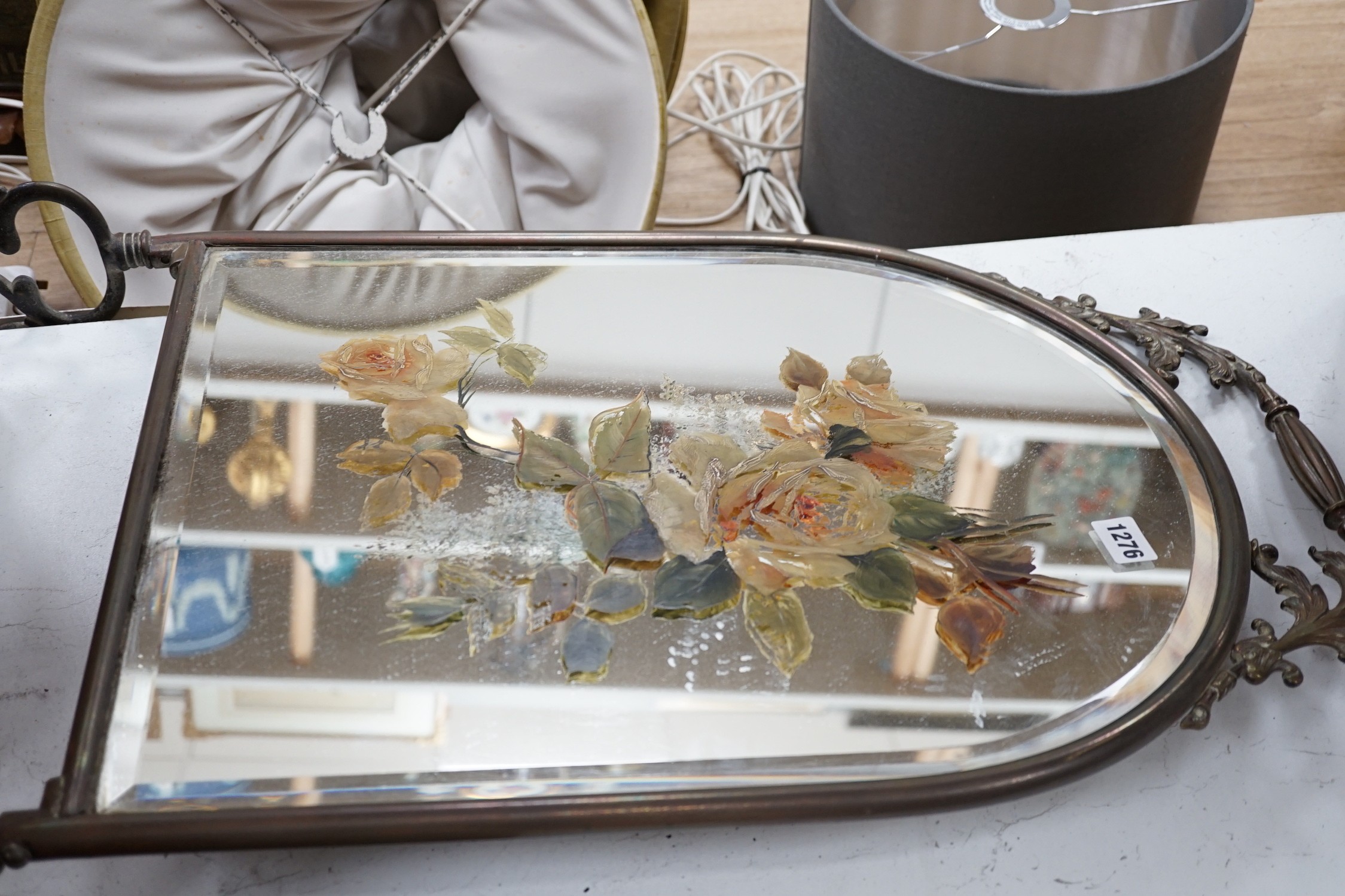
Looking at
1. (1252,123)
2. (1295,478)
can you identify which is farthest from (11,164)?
(1252,123)

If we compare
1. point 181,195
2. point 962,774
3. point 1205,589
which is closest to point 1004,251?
point 1205,589

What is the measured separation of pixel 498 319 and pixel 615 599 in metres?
0.21

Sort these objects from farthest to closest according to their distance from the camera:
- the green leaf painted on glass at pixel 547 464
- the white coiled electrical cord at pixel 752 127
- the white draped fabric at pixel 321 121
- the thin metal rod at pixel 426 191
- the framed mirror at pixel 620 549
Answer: the white coiled electrical cord at pixel 752 127 → the thin metal rod at pixel 426 191 → the white draped fabric at pixel 321 121 → the green leaf painted on glass at pixel 547 464 → the framed mirror at pixel 620 549

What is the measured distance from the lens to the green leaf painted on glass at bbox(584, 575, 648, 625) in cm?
54

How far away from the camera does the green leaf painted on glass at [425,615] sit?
20.7 inches

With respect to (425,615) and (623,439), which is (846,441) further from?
(425,615)

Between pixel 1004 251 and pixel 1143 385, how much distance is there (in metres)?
0.18

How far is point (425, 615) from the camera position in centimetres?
53

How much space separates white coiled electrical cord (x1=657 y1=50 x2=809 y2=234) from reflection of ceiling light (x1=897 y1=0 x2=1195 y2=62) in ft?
0.76

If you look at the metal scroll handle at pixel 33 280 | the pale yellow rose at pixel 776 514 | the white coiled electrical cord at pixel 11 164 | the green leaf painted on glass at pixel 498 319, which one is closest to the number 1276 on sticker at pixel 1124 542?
the pale yellow rose at pixel 776 514

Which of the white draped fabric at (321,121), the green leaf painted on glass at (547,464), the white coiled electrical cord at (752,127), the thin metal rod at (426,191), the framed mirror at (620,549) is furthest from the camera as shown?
the white coiled electrical cord at (752,127)

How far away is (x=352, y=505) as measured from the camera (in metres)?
0.58

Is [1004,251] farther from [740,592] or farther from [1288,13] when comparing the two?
[1288,13]

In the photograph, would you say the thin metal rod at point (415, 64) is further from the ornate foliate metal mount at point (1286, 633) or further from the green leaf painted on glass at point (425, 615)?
the ornate foliate metal mount at point (1286, 633)
